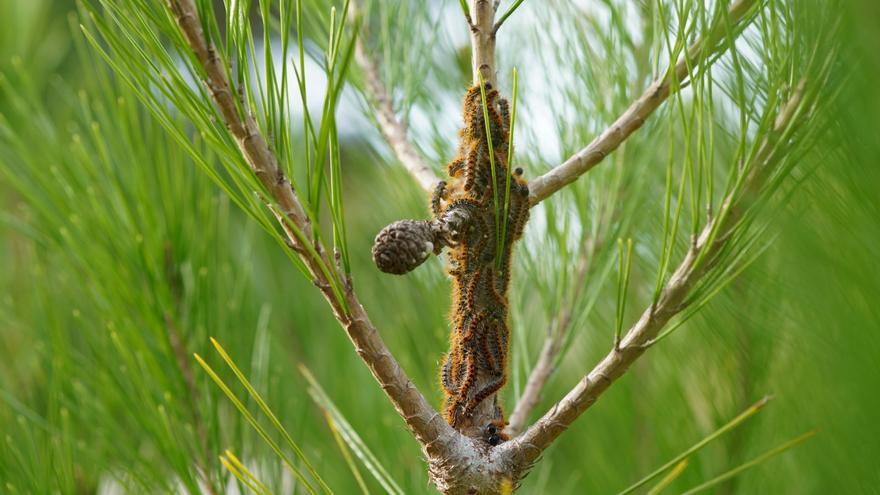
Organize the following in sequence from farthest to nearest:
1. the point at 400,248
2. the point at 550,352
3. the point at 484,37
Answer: the point at 550,352
the point at 484,37
the point at 400,248

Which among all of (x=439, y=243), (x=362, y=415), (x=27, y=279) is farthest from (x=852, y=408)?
(x=27, y=279)

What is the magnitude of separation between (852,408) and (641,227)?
0.55 meters

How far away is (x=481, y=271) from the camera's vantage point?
0.60 meters

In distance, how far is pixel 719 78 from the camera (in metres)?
0.69

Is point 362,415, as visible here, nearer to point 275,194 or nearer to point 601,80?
point 601,80

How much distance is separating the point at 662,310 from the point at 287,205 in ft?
0.75

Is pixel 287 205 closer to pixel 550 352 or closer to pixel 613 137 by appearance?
pixel 613 137

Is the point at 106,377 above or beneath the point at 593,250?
above

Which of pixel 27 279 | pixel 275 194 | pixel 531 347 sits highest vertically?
pixel 27 279

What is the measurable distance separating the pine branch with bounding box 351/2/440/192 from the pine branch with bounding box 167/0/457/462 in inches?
7.0

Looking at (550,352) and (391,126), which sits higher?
(391,126)

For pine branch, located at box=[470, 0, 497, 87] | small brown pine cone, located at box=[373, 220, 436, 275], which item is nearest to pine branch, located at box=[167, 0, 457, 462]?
small brown pine cone, located at box=[373, 220, 436, 275]

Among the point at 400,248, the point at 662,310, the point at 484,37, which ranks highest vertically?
the point at 484,37

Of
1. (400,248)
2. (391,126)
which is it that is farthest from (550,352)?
(400,248)
